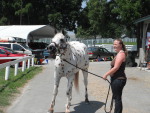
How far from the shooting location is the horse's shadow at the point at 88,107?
7.53 meters

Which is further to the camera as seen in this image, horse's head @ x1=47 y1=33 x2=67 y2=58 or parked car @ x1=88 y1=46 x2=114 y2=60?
parked car @ x1=88 y1=46 x2=114 y2=60

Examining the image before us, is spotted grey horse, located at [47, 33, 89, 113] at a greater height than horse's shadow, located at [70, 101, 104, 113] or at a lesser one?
greater

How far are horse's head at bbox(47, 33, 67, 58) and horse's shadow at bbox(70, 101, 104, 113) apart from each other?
5.80 feet

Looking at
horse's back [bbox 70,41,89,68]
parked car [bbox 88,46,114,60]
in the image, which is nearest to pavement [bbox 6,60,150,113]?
horse's back [bbox 70,41,89,68]

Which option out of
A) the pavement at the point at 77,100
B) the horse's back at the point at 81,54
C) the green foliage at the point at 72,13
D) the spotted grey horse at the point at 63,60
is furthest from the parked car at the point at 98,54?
the spotted grey horse at the point at 63,60

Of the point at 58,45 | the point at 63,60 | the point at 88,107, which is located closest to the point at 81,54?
the point at 63,60

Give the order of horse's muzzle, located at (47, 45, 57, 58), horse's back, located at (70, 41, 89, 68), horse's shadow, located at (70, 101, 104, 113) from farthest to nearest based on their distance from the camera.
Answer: horse's back, located at (70, 41, 89, 68) < horse's shadow, located at (70, 101, 104, 113) < horse's muzzle, located at (47, 45, 57, 58)

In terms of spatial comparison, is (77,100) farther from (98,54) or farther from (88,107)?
(98,54)

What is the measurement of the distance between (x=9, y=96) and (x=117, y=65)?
4373 millimetres

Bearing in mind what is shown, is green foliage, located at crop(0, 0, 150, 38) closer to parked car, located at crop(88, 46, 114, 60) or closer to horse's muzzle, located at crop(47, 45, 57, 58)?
parked car, located at crop(88, 46, 114, 60)

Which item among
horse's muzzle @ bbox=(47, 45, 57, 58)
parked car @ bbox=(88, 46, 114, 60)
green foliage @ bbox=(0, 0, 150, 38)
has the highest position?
green foliage @ bbox=(0, 0, 150, 38)

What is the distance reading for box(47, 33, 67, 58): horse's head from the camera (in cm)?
650

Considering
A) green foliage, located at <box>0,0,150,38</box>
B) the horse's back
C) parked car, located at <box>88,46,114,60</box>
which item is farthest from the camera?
green foliage, located at <box>0,0,150,38</box>

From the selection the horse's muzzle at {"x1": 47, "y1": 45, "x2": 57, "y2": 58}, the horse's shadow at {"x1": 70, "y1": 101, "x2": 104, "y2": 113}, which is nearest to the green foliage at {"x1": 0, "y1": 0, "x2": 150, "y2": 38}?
the horse's shadow at {"x1": 70, "y1": 101, "x2": 104, "y2": 113}
